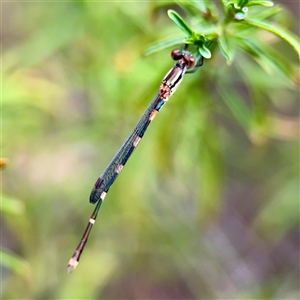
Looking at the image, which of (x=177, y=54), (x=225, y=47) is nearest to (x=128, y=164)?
(x=177, y=54)

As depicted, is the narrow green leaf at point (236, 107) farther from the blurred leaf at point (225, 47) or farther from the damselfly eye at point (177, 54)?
the blurred leaf at point (225, 47)

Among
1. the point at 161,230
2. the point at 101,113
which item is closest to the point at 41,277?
the point at 161,230

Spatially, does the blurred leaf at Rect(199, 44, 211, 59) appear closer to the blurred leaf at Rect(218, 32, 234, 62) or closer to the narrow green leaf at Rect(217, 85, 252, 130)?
the blurred leaf at Rect(218, 32, 234, 62)

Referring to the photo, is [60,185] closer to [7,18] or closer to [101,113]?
[101,113]

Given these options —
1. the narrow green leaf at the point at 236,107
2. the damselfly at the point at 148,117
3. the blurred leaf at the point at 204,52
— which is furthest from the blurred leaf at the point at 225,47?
the narrow green leaf at the point at 236,107

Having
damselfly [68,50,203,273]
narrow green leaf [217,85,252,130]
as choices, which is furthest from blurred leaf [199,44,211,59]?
narrow green leaf [217,85,252,130]

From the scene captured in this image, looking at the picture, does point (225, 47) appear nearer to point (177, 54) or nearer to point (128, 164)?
point (177, 54)
